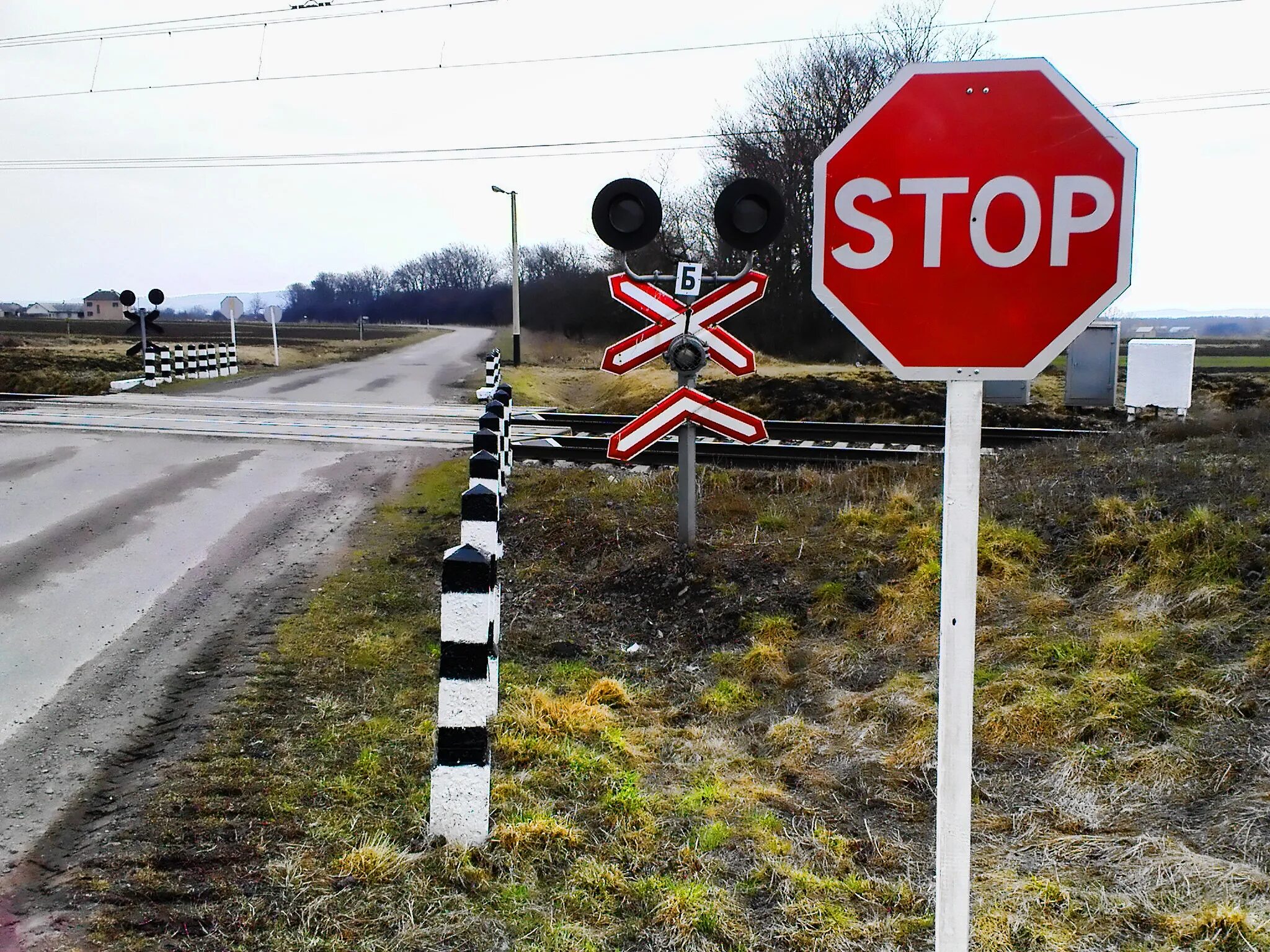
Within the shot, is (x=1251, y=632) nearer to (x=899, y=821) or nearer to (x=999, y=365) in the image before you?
(x=899, y=821)

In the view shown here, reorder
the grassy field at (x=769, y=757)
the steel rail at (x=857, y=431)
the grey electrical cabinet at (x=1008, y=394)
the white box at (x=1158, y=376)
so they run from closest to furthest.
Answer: the grassy field at (x=769, y=757) < the steel rail at (x=857, y=431) < the white box at (x=1158, y=376) < the grey electrical cabinet at (x=1008, y=394)

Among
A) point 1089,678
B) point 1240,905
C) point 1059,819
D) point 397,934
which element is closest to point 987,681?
point 1089,678

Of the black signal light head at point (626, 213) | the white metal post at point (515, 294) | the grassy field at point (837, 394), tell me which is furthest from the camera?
the white metal post at point (515, 294)

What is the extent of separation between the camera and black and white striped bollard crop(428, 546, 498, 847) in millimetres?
3268

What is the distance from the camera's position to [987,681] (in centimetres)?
442

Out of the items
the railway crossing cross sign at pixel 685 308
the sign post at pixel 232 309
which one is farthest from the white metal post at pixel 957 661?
the sign post at pixel 232 309

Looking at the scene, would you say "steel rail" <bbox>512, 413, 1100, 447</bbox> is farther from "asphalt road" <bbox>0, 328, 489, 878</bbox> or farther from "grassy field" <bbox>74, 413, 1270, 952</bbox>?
"grassy field" <bbox>74, 413, 1270, 952</bbox>

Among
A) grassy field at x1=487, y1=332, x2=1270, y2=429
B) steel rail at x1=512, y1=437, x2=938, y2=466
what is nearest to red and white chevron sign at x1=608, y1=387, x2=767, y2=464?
steel rail at x1=512, y1=437, x2=938, y2=466

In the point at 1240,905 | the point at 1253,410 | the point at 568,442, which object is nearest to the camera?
the point at 1240,905

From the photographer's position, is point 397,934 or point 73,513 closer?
point 397,934

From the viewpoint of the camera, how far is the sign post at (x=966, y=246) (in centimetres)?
182

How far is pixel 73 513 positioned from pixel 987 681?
23.1 feet

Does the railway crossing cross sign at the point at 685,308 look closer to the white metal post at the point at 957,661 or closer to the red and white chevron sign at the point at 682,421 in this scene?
the red and white chevron sign at the point at 682,421

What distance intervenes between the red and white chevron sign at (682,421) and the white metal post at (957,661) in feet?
14.4
